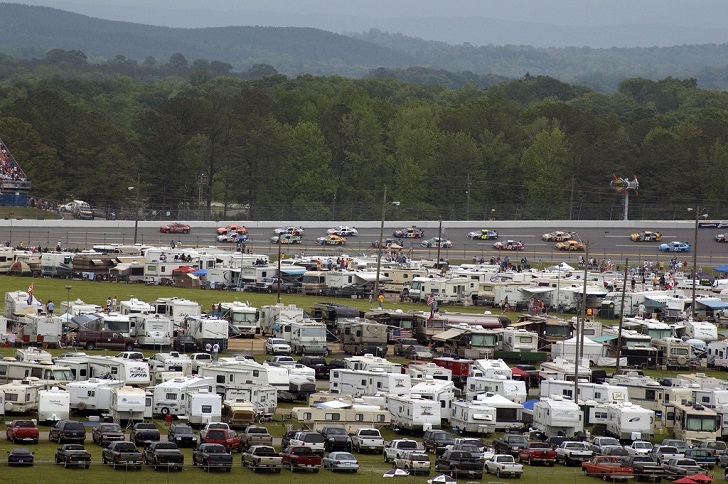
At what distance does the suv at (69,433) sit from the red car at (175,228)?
7025cm

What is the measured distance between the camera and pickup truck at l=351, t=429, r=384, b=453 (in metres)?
43.1

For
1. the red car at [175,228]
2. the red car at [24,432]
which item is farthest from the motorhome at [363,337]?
the red car at [175,228]

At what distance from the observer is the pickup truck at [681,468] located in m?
41.4

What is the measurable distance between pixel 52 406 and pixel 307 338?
1785 centimetres

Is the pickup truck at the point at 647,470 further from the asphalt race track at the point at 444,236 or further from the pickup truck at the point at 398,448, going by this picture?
the asphalt race track at the point at 444,236

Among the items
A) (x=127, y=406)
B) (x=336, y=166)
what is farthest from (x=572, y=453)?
(x=336, y=166)

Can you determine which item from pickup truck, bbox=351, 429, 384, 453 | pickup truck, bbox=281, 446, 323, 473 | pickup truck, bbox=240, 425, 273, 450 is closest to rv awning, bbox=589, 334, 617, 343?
pickup truck, bbox=351, 429, 384, 453

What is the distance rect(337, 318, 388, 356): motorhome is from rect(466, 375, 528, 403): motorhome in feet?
37.2

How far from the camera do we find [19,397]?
44656mm

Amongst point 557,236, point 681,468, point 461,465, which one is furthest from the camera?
point 557,236

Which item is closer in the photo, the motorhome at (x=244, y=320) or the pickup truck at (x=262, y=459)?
the pickup truck at (x=262, y=459)

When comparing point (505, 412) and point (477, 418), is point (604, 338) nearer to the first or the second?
point (505, 412)

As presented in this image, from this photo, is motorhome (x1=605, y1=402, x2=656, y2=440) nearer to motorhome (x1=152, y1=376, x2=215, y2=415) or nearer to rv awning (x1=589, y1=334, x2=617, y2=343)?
motorhome (x1=152, y1=376, x2=215, y2=415)

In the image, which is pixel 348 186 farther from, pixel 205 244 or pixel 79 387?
pixel 79 387
